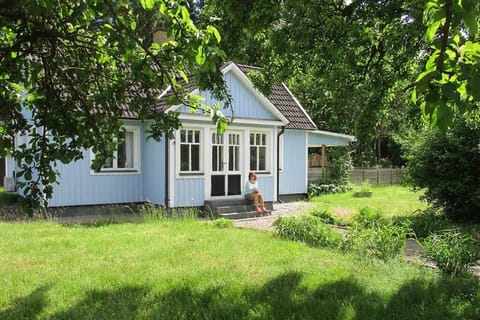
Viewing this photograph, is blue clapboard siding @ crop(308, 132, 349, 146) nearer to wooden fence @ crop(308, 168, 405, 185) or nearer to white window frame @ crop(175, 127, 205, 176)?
wooden fence @ crop(308, 168, 405, 185)

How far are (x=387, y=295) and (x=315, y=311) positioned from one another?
1.03 m

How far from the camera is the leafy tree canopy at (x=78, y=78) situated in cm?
425

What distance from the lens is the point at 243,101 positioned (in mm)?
15328

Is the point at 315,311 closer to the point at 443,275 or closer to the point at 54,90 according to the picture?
the point at 443,275

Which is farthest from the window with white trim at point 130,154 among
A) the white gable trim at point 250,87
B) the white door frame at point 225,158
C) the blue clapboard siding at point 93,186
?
the white gable trim at point 250,87

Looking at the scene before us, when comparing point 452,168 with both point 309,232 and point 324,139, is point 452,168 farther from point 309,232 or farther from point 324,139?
point 324,139

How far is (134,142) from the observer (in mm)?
14633

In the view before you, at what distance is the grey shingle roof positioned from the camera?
18.2 m

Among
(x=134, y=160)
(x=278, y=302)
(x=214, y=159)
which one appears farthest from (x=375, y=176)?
(x=278, y=302)

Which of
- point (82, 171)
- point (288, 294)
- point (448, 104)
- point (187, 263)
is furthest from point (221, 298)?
point (82, 171)

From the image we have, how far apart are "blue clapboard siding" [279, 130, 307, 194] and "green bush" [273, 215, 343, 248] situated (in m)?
8.69

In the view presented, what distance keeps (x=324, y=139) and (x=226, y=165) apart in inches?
A: 258

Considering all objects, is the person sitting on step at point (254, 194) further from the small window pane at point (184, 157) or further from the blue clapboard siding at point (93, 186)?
the blue clapboard siding at point (93, 186)

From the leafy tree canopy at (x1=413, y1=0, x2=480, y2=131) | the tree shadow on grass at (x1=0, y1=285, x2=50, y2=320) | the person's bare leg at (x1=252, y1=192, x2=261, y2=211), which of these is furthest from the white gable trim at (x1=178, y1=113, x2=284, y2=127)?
the leafy tree canopy at (x1=413, y1=0, x2=480, y2=131)
